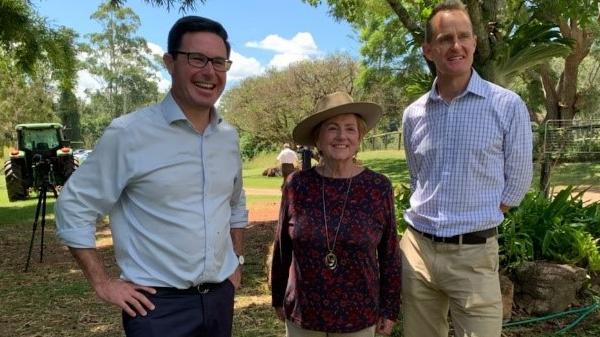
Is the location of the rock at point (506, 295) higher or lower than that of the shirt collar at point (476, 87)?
lower

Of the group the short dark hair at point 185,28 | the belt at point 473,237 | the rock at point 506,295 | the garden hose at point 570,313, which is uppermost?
the short dark hair at point 185,28

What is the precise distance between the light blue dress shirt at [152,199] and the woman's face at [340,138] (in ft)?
1.89

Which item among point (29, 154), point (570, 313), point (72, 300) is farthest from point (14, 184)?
point (570, 313)

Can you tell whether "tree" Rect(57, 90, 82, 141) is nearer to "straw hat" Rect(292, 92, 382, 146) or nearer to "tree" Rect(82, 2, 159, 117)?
"tree" Rect(82, 2, 159, 117)

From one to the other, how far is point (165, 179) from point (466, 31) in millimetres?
1507

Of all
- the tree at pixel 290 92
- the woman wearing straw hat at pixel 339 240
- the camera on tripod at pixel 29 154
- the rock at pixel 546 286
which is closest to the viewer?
the woman wearing straw hat at pixel 339 240

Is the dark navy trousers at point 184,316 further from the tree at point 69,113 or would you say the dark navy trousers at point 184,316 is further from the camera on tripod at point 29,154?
the tree at point 69,113

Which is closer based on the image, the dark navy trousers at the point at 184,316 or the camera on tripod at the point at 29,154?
the dark navy trousers at the point at 184,316

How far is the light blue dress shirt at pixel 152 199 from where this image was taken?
2039mm

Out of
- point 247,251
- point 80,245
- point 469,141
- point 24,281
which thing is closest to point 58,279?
point 24,281

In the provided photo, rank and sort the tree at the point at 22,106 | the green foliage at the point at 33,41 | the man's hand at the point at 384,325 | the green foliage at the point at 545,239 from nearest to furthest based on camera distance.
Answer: the man's hand at the point at 384,325
the green foliage at the point at 545,239
the green foliage at the point at 33,41
the tree at the point at 22,106

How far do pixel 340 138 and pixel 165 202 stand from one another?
2.79 feet

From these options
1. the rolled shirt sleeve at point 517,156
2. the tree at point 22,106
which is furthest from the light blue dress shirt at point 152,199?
the tree at point 22,106

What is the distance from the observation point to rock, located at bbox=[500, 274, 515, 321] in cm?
Answer: 443
